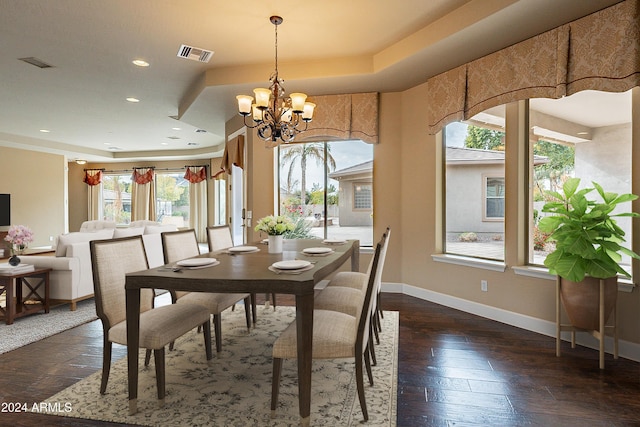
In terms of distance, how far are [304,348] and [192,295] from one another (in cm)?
144

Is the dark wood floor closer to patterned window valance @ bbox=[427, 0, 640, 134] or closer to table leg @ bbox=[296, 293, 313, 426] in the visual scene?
table leg @ bbox=[296, 293, 313, 426]

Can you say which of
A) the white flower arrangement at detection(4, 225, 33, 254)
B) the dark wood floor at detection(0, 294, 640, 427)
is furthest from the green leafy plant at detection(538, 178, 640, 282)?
the white flower arrangement at detection(4, 225, 33, 254)

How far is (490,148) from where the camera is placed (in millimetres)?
3984

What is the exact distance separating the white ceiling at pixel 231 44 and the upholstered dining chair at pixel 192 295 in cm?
192

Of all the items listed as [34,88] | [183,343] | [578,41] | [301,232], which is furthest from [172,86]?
[578,41]

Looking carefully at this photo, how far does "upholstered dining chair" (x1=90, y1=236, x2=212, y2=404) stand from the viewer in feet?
6.80

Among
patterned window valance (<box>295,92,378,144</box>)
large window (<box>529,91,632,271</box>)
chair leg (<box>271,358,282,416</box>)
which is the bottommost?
chair leg (<box>271,358,282,416</box>)

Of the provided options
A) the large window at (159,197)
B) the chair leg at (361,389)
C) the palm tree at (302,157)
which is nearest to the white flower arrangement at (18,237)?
the palm tree at (302,157)

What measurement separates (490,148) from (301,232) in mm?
2796

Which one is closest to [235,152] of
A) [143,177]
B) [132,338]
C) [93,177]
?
[132,338]

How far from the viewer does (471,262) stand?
3982 millimetres

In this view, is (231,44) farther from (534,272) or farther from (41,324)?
(534,272)

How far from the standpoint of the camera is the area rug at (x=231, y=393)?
1977 millimetres

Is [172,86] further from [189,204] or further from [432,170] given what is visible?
[189,204]
